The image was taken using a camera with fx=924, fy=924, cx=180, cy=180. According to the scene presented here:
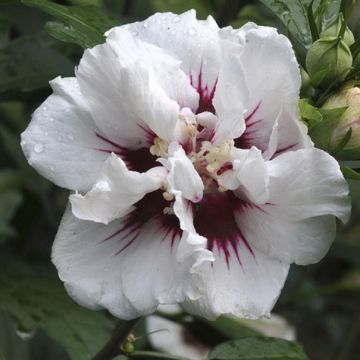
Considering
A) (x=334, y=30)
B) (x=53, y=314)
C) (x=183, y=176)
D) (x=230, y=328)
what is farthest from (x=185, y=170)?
(x=230, y=328)

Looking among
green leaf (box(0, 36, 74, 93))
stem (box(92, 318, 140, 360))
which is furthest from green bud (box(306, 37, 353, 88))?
green leaf (box(0, 36, 74, 93))

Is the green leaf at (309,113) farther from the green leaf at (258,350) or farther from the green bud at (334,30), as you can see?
the green leaf at (258,350)

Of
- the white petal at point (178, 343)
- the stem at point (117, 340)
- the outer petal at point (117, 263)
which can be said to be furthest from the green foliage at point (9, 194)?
the outer petal at point (117, 263)

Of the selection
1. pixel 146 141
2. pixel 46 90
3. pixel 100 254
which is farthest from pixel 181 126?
pixel 46 90

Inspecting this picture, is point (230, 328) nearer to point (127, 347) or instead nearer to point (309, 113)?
point (127, 347)

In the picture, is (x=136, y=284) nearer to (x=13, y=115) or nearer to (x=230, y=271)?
(x=230, y=271)

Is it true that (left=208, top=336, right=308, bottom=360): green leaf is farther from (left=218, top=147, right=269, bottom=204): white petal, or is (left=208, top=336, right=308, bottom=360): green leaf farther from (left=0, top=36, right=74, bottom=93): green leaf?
(left=0, top=36, right=74, bottom=93): green leaf
